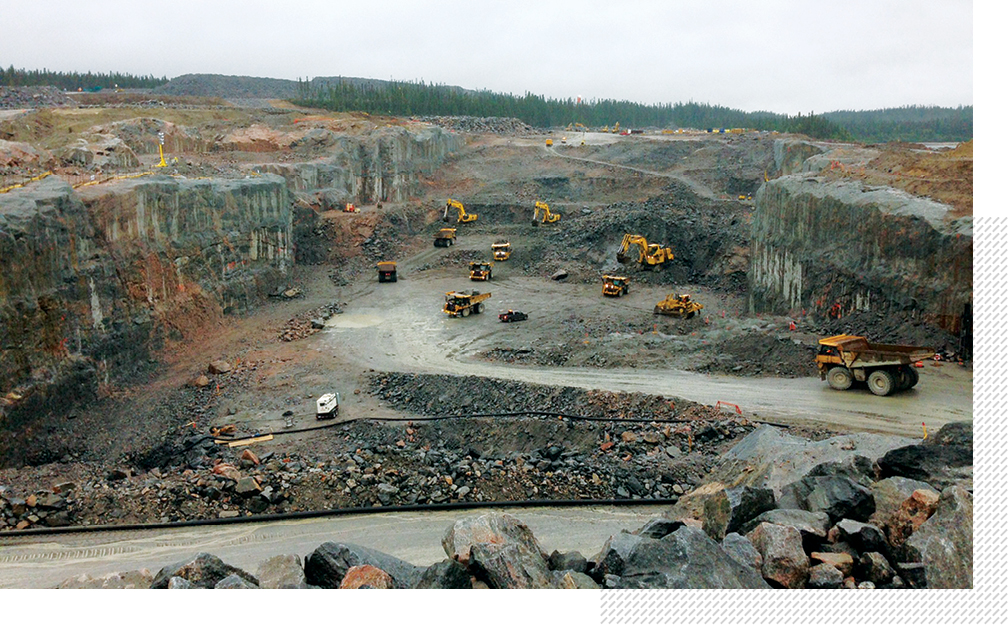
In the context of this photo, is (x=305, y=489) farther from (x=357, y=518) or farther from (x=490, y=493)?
(x=490, y=493)

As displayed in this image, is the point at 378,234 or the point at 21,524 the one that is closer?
the point at 21,524

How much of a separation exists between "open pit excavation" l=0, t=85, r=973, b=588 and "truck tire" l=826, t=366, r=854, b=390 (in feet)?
0.85

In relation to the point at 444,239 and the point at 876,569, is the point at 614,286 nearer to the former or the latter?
the point at 444,239

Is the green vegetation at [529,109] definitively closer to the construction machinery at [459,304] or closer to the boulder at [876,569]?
the construction machinery at [459,304]

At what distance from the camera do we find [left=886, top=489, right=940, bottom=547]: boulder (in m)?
5.94

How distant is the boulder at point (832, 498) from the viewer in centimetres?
631

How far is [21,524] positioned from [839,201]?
2139 cm

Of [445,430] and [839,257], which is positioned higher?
[839,257]

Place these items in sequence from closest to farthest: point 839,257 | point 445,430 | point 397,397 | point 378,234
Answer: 1. point 445,430
2. point 397,397
3. point 839,257
4. point 378,234

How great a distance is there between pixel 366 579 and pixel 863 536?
11.7ft

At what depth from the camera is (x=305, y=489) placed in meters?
12.7

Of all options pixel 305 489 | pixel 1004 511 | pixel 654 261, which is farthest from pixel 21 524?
pixel 654 261

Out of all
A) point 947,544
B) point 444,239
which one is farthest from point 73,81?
point 947,544

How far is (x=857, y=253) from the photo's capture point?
21.5 m
